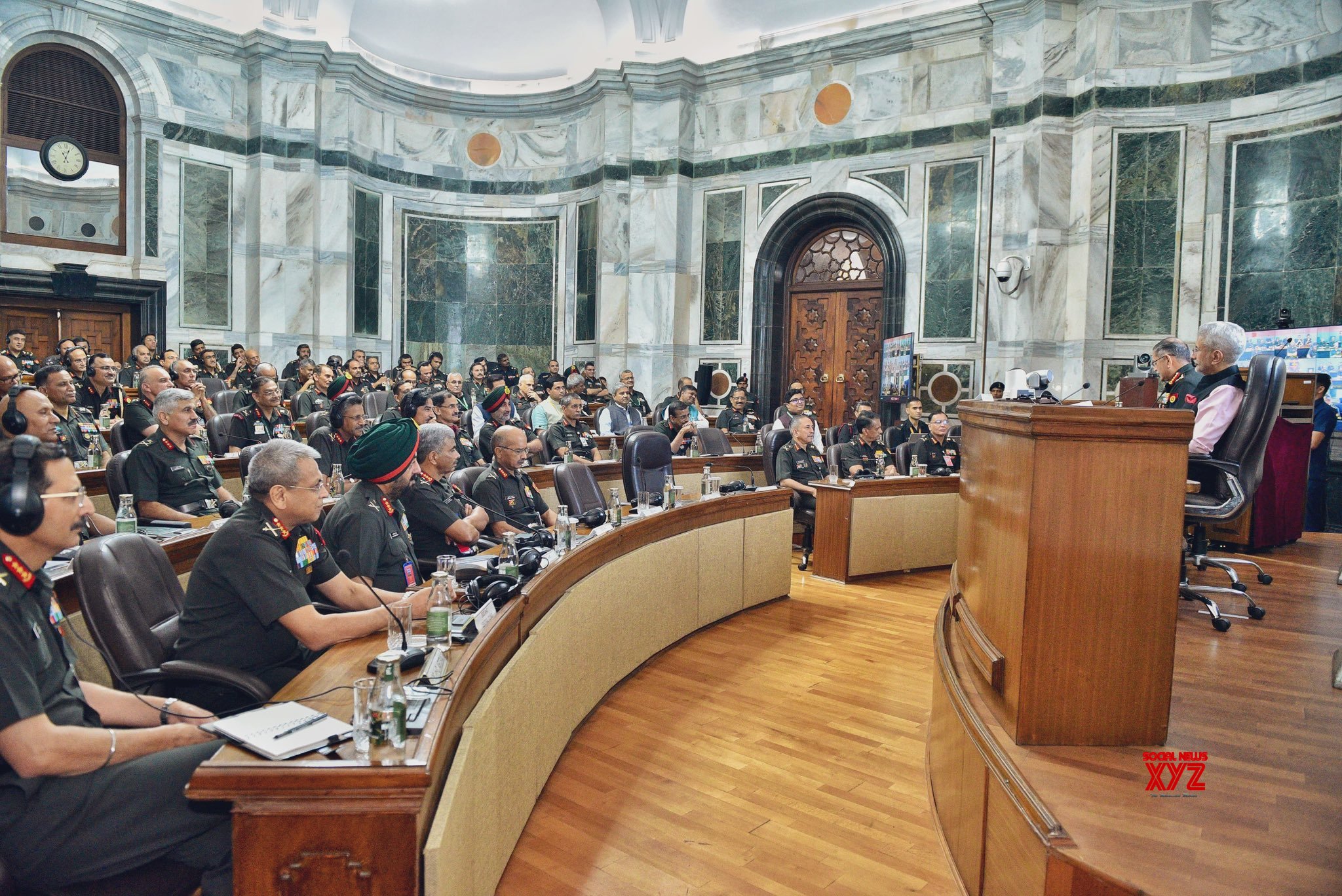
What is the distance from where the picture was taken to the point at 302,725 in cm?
179

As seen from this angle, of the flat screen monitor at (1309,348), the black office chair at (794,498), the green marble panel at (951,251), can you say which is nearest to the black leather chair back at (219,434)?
the black office chair at (794,498)

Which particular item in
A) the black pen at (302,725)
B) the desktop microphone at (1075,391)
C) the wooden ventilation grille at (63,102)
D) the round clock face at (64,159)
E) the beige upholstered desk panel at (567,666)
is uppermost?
the wooden ventilation grille at (63,102)

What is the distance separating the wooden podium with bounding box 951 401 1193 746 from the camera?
2004 millimetres

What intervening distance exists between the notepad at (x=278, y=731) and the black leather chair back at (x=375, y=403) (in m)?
6.61

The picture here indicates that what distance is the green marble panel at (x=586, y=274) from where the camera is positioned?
44.2 ft

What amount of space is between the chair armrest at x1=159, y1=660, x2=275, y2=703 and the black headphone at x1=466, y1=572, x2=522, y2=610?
632 millimetres

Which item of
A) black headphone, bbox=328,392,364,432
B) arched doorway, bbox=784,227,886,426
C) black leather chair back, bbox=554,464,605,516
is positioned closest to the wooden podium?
black leather chair back, bbox=554,464,605,516

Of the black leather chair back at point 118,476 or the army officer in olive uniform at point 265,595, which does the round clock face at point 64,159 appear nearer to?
the black leather chair back at point 118,476

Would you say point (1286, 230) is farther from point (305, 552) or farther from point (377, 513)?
point (305, 552)

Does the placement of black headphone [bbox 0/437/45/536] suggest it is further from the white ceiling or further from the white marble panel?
the white marble panel

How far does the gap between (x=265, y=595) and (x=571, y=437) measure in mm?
5310

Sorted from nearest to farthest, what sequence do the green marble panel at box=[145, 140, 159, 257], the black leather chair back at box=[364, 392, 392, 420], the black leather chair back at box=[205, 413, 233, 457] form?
the black leather chair back at box=[205, 413, 233, 457] < the black leather chair back at box=[364, 392, 392, 420] < the green marble panel at box=[145, 140, 159, 257]

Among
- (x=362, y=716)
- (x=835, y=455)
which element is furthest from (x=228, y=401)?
(x=362, y=716)

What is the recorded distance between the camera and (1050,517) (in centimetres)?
201
